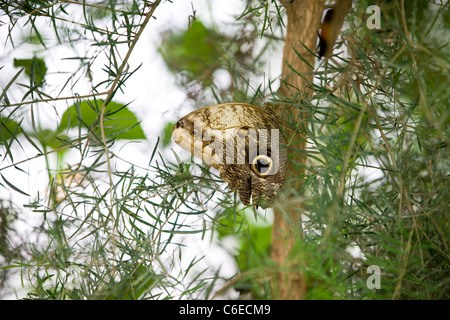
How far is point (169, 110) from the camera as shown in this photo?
1.43 ft

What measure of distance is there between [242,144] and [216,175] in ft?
0.16

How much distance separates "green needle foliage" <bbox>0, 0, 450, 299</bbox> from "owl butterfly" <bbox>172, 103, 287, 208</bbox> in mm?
17

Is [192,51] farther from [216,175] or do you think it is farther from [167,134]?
[216,175]

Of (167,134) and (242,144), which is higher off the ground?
(167,134)

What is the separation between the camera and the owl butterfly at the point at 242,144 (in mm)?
244

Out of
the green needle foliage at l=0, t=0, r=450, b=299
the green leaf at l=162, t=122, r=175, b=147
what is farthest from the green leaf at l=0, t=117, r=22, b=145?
the green leaf at l=162, t=122, r=175, b=147

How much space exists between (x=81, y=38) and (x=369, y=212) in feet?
0.94

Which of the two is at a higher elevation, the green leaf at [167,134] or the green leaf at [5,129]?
the green leaf at [167,134]

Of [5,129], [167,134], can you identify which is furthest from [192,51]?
[5,129]

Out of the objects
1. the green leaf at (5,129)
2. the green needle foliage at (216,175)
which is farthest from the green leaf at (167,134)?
the green leaf at (5,129)

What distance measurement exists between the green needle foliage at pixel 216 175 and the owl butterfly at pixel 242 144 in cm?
2

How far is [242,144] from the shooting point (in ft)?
0.80

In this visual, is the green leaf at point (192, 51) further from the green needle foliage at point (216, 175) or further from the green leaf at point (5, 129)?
the green leaf at point (5, 129)
